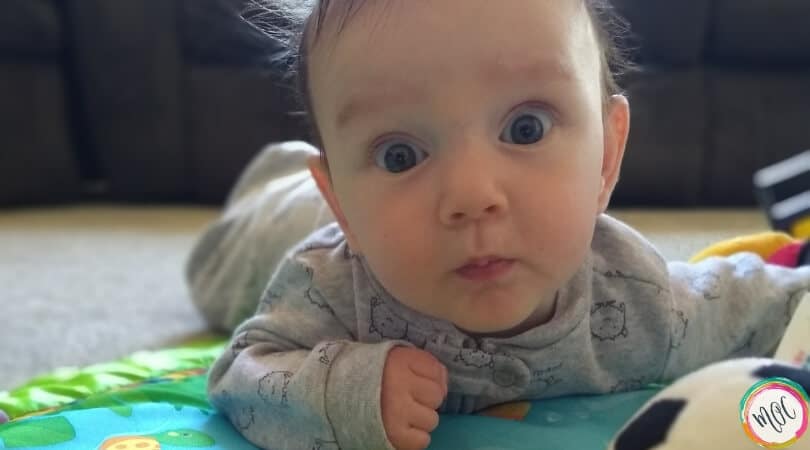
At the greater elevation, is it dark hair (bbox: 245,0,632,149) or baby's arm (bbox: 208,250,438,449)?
dark hair (bbox: 245,0,632,149)

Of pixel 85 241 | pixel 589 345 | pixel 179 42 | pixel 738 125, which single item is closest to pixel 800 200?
pixel 589 345

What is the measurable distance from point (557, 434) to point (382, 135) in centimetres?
21

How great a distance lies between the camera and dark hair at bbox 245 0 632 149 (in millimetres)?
550

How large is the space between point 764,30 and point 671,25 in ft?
0.59

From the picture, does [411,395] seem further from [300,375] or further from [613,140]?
[613,140]

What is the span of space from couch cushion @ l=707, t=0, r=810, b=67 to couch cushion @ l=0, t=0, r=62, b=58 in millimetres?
1409

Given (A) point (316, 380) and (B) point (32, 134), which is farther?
(B) point (32, 134)

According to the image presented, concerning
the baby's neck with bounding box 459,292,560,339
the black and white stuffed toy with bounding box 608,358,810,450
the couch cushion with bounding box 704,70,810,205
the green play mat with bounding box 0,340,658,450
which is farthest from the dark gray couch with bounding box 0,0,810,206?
the black and white stuffed toy with bounding box 608,358,810,450

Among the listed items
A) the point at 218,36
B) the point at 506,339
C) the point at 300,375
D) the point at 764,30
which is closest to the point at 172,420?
the point at 300,375

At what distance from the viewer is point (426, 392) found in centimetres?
53

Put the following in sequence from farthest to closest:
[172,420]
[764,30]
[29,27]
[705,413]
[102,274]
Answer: [29,27], [764,30], [102,274], [172,420], [705,413]

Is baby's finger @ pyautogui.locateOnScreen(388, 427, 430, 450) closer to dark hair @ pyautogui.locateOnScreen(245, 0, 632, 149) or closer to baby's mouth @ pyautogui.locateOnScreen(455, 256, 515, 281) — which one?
baby's mouth @ pyautogui.locateOnScreen(455, 256, 515, 281)

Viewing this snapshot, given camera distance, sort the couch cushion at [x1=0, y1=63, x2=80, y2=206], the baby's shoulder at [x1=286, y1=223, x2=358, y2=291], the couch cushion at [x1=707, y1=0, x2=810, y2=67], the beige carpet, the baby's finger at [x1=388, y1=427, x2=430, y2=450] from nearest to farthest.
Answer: the baby's finger at [x1=388, y1=427, x2=430, y2=450] → the baby's shoulder at [x1=286, y1=223, x2=358, y2=291] → the beige carpet → the couch cushion at [x1=707, y1=0, x2=810, y2=67] → the couch cushion at [x1=0, y1=63, x2=80, y2=206]

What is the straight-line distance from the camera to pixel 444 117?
50cm
